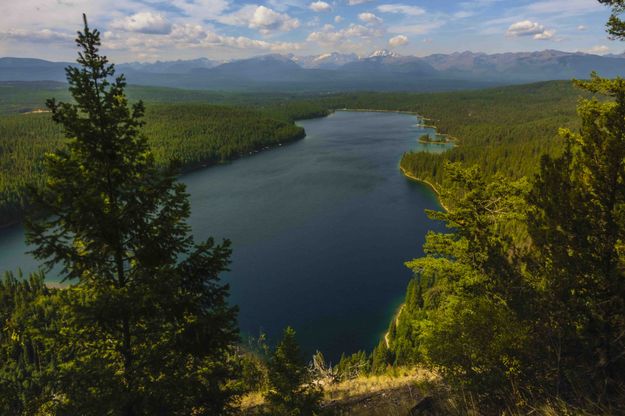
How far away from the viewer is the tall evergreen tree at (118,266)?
7.64m

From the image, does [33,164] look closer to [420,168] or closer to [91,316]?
[420,168]

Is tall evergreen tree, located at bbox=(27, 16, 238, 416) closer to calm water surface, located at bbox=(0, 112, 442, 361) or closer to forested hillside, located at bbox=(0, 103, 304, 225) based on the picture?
calm water surface, located at bbox=(0, 112, 442, 361)

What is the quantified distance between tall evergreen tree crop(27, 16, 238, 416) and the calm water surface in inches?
1434

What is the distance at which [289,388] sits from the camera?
13867 mm

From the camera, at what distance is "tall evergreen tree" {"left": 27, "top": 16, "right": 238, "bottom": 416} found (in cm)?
764

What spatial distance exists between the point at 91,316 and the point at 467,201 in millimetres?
13002

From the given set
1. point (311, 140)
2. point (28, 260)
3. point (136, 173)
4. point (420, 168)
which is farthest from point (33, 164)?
point (136, 173)

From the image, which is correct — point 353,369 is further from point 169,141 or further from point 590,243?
point 169,141

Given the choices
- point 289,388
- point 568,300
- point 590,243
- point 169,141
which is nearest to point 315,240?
point 289,388

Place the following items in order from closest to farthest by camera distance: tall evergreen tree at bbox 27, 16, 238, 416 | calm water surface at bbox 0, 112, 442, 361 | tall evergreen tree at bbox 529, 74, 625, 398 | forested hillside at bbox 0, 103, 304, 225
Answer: tall evergreen tree at bbox 27, 16, 238, 416 → tall evergreen tree at bbox 529, 74, 625, 398 → calm water surface at bbox 0, 112, 442, 361 → forested hillside at bbox 0, 103, 304, 225

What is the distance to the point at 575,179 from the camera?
1038 cm

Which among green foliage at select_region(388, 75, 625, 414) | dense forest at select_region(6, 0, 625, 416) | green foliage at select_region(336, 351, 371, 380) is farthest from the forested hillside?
green foliage at select_region(388, 75, 625, 414)

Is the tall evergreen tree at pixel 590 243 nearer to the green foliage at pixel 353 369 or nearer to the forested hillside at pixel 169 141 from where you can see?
the green foliage at pixel 353 369

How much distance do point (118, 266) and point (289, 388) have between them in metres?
8.38
